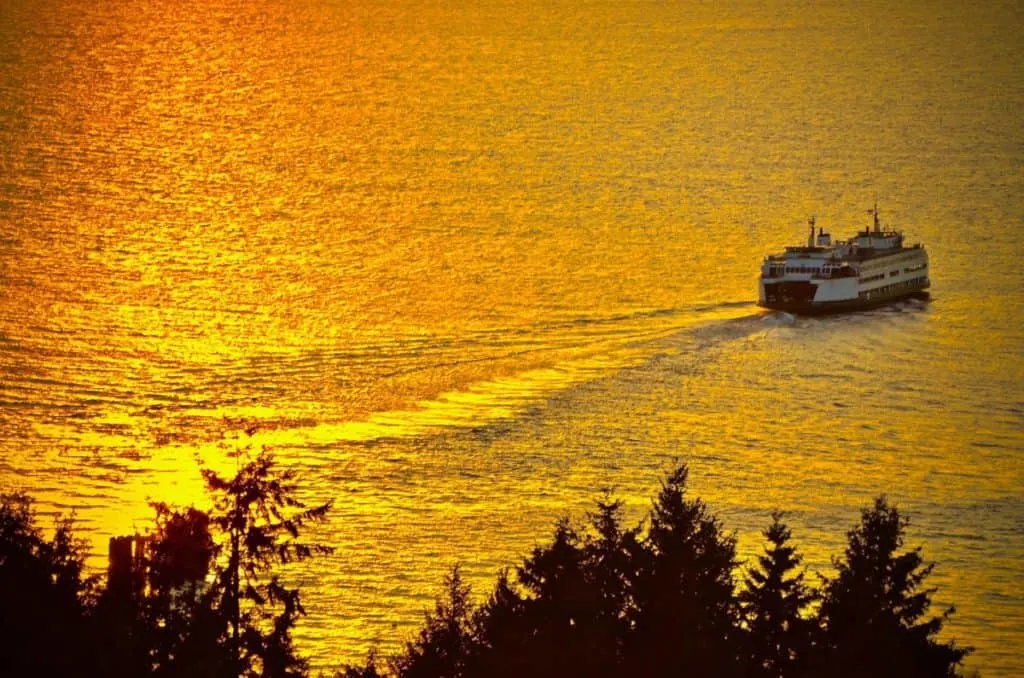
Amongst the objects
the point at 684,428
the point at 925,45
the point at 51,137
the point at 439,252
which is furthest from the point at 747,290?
the point at 925,45

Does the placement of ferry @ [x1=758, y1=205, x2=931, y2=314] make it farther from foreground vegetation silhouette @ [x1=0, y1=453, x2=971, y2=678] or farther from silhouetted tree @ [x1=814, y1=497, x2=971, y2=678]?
foreground vegetation silhouette @ [x1=0, y1=453, x2=971, y2=678]

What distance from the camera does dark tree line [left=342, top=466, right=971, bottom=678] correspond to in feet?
97.2

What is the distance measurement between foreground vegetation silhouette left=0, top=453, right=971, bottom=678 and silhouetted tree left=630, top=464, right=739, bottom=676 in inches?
1.0

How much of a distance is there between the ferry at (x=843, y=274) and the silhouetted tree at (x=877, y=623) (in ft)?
153

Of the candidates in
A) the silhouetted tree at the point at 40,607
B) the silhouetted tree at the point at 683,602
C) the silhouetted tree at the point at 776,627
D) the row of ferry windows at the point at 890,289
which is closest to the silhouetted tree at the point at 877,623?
the silhouetted tree at the point at 776,627

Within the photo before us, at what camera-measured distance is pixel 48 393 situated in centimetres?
6144

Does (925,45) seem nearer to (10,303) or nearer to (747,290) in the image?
(747,290)

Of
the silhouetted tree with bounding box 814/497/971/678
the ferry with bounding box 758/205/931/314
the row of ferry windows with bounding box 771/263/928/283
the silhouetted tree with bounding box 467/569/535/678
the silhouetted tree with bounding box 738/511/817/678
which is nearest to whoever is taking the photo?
the silhouetted tree with bounding box 467/569/535/678

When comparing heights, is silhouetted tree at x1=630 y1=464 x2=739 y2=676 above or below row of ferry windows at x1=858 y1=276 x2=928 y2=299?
below

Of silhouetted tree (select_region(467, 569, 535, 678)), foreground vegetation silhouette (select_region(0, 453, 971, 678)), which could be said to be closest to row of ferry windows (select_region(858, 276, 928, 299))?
foreground vegetation silhouette (select_region(0, 453, 971, 678))

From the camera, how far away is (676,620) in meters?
30.9

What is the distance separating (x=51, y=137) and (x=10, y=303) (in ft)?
127

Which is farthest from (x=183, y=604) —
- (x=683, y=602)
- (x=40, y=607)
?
(x=683, y=602)

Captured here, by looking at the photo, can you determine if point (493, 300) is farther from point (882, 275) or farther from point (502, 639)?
point (502, 639)
